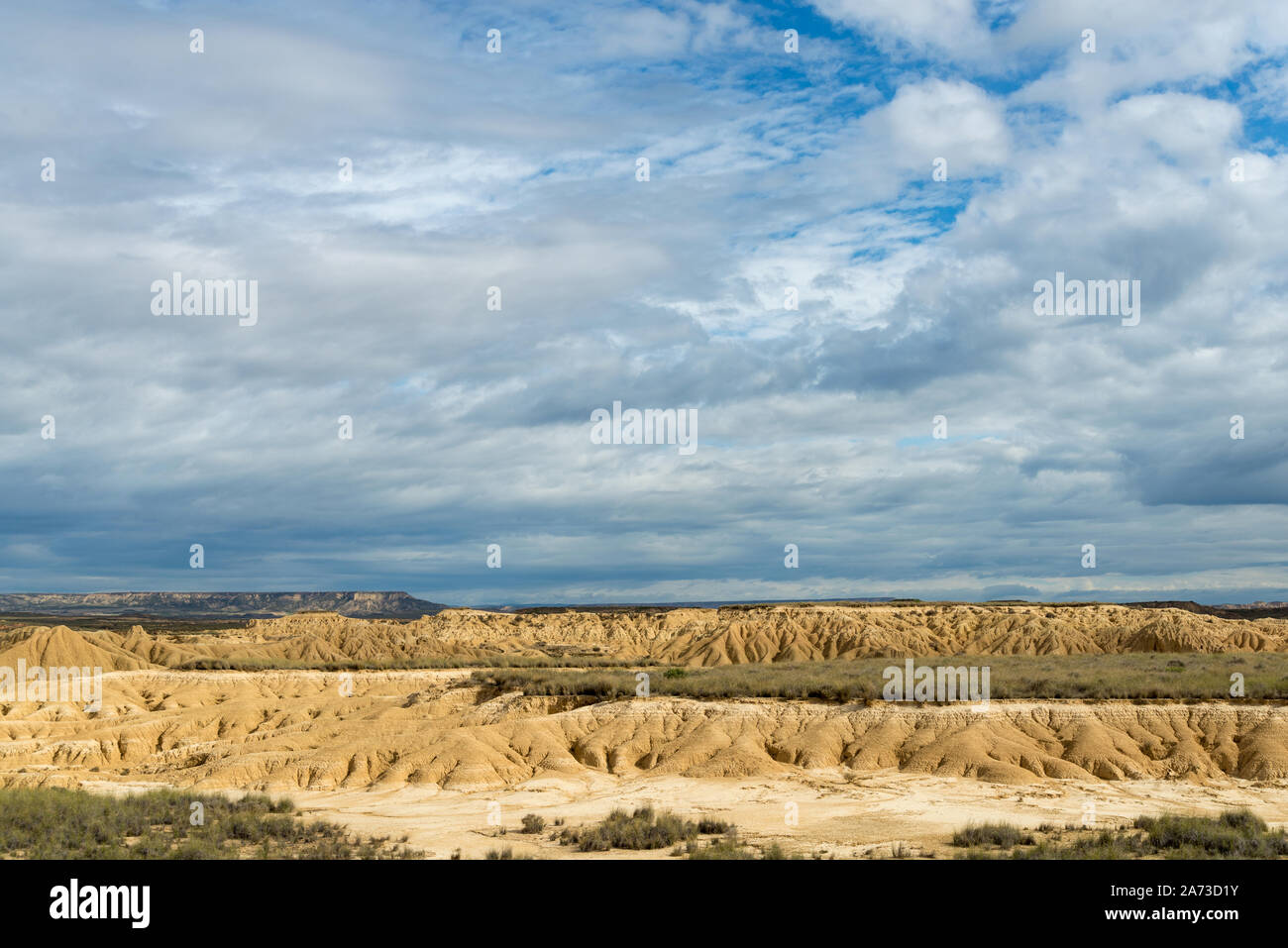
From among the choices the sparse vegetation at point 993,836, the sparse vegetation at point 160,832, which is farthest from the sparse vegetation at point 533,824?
the sparse vegetation at point 993,836

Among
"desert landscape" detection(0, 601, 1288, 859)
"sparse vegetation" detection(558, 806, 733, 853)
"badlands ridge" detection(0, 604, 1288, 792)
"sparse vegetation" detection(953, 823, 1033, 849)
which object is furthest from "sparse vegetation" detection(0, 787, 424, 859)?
"sparse vegetation" detection(953, 823, 1033, 849)

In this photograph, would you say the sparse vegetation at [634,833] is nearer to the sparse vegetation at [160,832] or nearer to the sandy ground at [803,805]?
the sandy ground at [803,805]

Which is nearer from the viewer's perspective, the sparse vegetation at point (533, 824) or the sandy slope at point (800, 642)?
the sparse vegetation at point (533, 824)

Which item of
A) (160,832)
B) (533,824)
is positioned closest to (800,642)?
(533,824)

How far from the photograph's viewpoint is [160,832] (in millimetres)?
26016

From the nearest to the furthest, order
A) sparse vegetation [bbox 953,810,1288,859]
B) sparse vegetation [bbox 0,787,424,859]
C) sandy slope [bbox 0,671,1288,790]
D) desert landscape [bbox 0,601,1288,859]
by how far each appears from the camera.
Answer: sparse vegetation [bbox 953,810,1288,859] < sparse vegetation [bbox 0,787,424,859] < desert landscape [bbox 0,601,1288,859] < sandy slope [bbox 0,671,1288,790]

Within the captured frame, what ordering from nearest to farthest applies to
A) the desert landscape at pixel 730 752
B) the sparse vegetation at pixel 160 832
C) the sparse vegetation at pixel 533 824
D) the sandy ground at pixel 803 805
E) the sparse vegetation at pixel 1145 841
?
the sparse vegetation at pixel 1145 841 → the sparse vegetation at pixel 160 832 → the sandy ground at pixel 803 805 → the sparse vegetation at pixel 533 824 → the desert landscape at pixel 730 752

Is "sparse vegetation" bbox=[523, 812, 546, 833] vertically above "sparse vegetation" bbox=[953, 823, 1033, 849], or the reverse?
"sparse vegetation" bbox=[953, 823, 1033, 849]

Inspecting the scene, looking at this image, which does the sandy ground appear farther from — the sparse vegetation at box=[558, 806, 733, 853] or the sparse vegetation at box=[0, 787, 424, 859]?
Result: the sparse vegetation at box=[0, 787, 424, 859]

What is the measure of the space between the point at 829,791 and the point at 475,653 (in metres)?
75.4

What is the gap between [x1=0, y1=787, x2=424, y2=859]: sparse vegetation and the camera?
906 inches

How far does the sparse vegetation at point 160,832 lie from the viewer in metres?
23.0

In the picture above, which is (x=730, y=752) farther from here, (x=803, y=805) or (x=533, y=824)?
(x=533, y=824)
